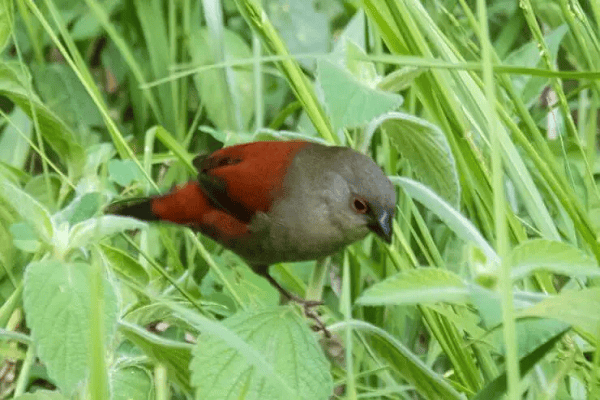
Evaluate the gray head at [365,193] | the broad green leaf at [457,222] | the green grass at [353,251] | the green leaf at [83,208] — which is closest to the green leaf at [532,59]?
the green grass at [353,251]

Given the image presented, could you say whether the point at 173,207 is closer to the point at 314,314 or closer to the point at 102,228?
the point at 314,314

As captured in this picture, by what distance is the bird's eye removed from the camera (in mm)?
1503

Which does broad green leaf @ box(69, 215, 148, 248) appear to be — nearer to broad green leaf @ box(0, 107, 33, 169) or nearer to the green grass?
the green grass

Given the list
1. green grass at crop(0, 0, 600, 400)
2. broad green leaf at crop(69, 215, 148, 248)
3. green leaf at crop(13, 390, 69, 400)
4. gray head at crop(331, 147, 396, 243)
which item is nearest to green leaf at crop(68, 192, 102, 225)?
green grass at crop(0, 0, 600, 400)

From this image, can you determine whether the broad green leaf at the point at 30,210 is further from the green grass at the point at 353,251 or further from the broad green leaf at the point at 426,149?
the broad green leaf at the point at 426,149


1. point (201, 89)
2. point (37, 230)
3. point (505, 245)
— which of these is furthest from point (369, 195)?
point (201, 89)

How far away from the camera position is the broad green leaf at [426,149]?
125cm

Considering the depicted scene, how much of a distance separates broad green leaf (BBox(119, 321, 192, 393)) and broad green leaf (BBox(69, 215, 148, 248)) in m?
0.11

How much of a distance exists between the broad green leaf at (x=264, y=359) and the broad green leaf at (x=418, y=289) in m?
0.19

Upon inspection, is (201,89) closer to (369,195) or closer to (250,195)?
(250,195)

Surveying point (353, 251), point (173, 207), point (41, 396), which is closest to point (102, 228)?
point (41, 396)

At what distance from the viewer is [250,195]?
1.63m

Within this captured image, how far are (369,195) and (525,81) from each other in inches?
24.7

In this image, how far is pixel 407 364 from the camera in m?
1.19
